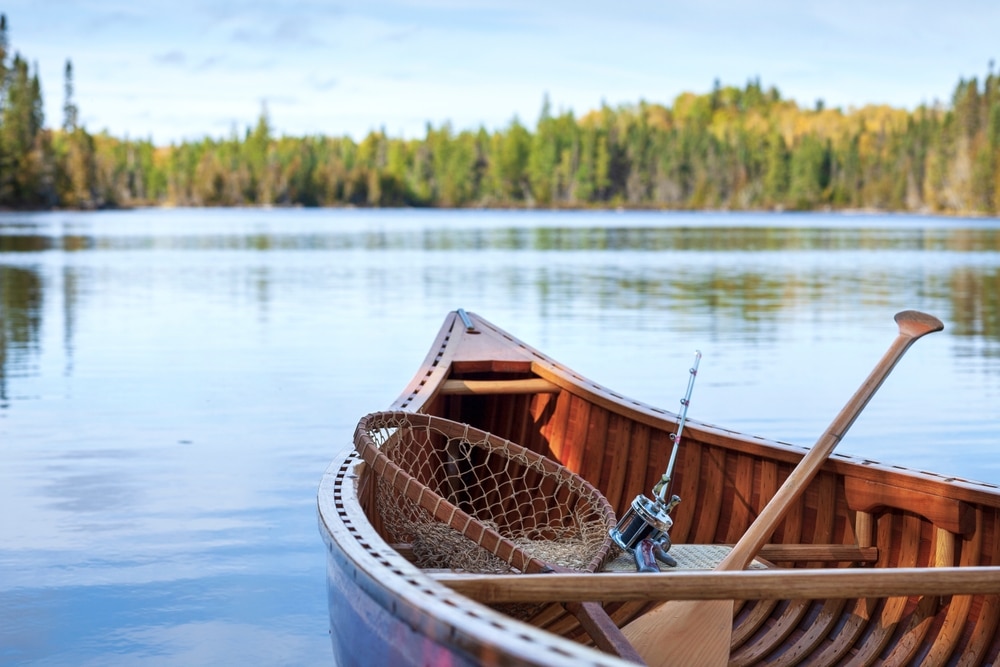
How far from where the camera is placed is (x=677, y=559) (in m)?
5.25

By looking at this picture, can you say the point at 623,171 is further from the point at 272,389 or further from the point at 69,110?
the point at 272,389

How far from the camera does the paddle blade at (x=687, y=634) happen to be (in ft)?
13.4

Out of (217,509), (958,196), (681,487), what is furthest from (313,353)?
(958,196)

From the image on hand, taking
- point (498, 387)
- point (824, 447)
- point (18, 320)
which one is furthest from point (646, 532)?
point (18, 320)

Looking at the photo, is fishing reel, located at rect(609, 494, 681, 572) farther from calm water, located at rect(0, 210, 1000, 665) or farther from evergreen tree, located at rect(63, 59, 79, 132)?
evergreen tree, located at rect(63, 59, 79, 132)

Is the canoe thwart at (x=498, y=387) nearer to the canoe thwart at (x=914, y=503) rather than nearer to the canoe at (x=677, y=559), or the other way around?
→ the canoe at (x=677, y=559)

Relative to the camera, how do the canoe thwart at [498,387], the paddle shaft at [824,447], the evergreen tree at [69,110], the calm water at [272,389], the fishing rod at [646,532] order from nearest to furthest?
the paddle shaft at [824,447]
the fishing rod at [646,532]
the calm water at [272,389]
the canoe thwart at [498,387]
the evergreen tree at [69,110]

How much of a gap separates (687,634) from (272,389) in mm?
10121

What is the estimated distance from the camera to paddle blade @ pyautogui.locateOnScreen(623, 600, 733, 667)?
407 cm

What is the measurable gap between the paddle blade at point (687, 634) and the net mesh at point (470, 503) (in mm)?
429

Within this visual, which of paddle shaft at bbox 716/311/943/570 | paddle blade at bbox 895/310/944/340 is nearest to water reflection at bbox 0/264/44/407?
paddle shaft at bbox 716/311/943/570

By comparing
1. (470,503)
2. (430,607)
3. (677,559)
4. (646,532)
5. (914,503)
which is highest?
(430,607)

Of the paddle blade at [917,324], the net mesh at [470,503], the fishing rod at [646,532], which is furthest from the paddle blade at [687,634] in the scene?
the paddle blade at [917,324]

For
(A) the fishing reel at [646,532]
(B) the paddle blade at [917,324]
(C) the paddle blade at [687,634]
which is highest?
(B) the paddle blade at [917,324]
